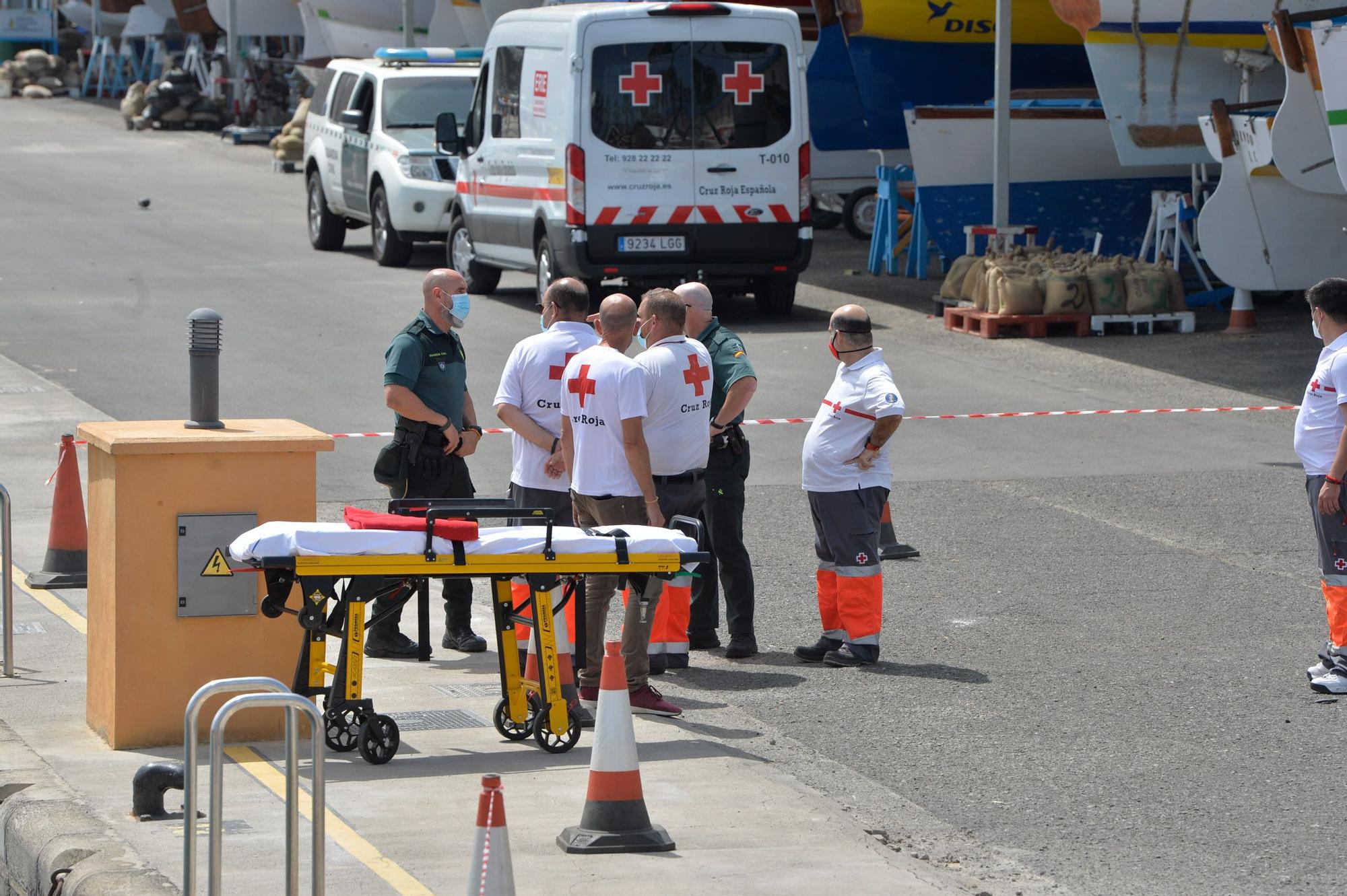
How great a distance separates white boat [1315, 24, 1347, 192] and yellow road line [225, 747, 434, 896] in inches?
499

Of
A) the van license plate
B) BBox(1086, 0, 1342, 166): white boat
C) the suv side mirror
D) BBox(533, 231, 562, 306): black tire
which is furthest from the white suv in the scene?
BBox(1086, 0, 1342, 166): white boat

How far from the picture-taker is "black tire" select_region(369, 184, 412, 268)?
23.5 m

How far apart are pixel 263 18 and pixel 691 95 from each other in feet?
103

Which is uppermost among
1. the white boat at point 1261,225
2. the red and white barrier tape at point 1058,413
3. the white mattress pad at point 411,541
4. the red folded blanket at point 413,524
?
the white boat at point 1261,225

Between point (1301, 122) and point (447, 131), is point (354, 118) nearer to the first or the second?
point (447, 131)

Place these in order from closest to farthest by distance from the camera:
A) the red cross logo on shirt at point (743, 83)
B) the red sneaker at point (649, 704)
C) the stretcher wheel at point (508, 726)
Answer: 1. the stretcher wheel at point (508, 726)
2. the red sneaker at point (649, 704)
3. the red cross logo on shirt at point (743, 83)

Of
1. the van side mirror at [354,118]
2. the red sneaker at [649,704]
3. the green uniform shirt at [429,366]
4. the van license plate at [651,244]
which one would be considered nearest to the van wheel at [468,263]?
the van side mirror at [354,118]

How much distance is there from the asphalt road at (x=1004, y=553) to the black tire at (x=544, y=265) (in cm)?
60

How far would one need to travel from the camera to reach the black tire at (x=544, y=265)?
1948cm

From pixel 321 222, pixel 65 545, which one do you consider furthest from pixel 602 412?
pixel 321 222

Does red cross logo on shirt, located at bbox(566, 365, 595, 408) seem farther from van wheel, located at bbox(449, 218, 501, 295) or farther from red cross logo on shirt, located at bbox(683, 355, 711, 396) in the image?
van wheel, located at bbox(449, 218, 501, 295)

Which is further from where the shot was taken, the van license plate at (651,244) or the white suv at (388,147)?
the white suv at (388,147)

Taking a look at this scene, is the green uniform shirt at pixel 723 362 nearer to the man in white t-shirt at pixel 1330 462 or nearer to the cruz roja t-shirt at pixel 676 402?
the cruz roja t-shirt at pixel 676 402

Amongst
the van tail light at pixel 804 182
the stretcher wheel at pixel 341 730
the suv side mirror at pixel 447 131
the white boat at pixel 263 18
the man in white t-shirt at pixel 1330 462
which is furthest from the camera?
the white boat at pixel 263 18
